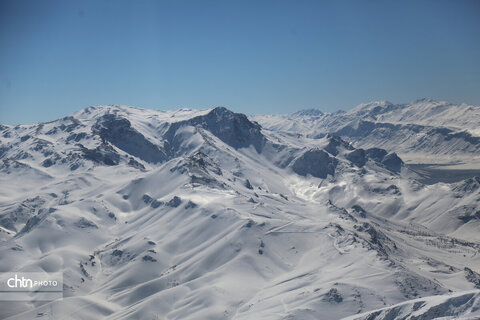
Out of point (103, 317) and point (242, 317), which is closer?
point (242, 317)

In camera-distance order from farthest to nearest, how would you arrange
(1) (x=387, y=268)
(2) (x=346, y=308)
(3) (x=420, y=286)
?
(1) (x=387, y=268), (3) (x=420, y=286), (2) (x=346, y=308)

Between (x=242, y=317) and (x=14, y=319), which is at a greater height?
(x=14, y=319)

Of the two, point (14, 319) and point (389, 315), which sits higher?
point (14, 319)

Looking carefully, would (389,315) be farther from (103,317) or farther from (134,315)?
(103,317)

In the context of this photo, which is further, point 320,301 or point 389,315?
point 320,301

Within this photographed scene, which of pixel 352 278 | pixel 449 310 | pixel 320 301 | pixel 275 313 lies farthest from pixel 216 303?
pixel 449 310

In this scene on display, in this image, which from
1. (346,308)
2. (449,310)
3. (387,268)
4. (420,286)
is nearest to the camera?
(449,310)

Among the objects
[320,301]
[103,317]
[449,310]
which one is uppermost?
[103,317]

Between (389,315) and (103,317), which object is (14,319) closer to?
(103,317)

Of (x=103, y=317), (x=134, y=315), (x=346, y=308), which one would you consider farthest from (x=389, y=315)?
(x=103, y=317)
